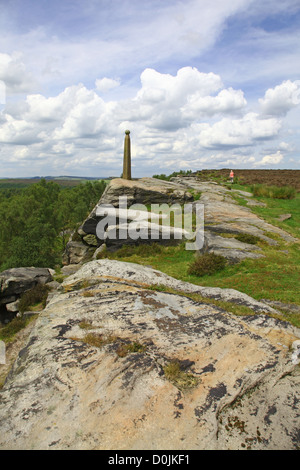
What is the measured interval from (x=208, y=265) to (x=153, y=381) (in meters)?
8.52

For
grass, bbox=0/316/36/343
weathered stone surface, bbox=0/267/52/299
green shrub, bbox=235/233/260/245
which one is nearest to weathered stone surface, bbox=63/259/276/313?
green shrub, bbox=235/233/260/245

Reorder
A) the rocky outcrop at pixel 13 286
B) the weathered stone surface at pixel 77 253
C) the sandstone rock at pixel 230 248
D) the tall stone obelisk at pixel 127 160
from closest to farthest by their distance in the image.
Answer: the sandstone rock at pixel 230 248 < the rocky outcrop at pixel 13 286 < the weathered stone surface at pixel 77 253 < the tall stone obelisk at pixel 127 160

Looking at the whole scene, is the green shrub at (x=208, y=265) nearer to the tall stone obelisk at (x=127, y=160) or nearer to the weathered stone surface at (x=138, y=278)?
the weathered stone surface at (x=138, y=278)

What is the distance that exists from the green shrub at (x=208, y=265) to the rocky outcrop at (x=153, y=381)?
5.15 m

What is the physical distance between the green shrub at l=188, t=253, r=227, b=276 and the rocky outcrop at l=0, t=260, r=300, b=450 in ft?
16.9

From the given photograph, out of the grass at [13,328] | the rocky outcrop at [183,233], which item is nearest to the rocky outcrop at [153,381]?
the rocky outcrop at [183,233]

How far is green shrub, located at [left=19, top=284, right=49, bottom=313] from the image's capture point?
58.2 ft

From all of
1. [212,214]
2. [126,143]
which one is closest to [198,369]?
[212,214]

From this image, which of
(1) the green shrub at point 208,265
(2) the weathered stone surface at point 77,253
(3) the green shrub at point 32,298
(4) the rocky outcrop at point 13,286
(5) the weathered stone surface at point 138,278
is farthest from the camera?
(2) the weathered stone surface at point 77,253

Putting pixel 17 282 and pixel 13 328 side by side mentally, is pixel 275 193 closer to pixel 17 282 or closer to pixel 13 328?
pixel 17 282

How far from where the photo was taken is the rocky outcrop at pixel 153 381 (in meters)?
4.36

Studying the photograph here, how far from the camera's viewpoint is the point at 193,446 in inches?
165
